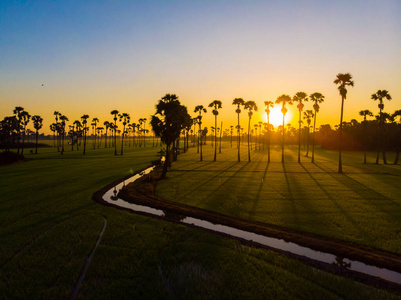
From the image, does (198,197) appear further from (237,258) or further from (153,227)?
(237,258)

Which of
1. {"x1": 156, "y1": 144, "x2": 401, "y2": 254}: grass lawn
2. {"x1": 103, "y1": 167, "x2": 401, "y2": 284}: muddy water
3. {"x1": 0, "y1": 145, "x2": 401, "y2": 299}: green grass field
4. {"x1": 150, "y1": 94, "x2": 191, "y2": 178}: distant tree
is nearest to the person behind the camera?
{"x1": 0, "y1": 145, "x2": 401, "y2": 299}: green grass field

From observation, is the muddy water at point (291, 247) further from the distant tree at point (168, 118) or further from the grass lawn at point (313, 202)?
the distant tree at point (168, 118)

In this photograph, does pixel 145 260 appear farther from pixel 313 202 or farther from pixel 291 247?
pixel 313 202

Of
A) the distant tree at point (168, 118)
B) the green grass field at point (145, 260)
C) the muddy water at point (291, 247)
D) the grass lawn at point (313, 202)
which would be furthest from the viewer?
the distant tree at point (168, 118)

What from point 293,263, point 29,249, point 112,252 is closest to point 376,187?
point 293,263

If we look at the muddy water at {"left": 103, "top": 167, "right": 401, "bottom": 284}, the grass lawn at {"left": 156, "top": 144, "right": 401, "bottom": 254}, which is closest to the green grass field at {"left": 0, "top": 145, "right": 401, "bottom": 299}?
the grass lawn at {"left": 156, "top": 144, "right": 401, "bottom": 254}

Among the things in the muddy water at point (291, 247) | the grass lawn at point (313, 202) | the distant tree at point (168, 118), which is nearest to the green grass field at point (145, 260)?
the grass lawn at point (313, 202)

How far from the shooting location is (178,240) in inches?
582

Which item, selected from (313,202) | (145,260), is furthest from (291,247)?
(313,202)

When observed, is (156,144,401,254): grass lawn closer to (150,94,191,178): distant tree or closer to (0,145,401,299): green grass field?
(0,145,401,299): green grass field

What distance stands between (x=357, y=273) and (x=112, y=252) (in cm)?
1285

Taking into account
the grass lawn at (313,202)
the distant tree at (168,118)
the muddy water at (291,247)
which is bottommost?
the muddy water at (291,247)

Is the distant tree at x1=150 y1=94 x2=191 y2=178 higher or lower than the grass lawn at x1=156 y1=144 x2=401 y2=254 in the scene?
higher

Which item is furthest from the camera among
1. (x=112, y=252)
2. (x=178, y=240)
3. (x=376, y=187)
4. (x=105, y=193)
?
(x=376, y=187)
